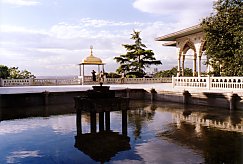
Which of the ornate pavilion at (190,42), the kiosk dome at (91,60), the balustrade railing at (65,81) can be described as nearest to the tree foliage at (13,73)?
the balustrade railing at (65,81)

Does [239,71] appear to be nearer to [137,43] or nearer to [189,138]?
[189,138]

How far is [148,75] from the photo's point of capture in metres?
37.0

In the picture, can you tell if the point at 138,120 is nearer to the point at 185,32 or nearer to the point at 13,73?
the point at 185,32

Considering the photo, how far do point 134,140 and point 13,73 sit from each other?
1001 inches

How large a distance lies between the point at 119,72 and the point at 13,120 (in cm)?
2304

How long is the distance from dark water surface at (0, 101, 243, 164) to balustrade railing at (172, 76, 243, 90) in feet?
8.62

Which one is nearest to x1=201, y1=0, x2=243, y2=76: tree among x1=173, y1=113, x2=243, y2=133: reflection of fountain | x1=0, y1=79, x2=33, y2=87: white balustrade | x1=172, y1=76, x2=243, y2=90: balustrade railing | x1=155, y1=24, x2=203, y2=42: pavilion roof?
x1=172, y1=76, x2=243, y2=90: balustrade railing

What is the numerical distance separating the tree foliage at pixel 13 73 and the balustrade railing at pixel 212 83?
1738 cm

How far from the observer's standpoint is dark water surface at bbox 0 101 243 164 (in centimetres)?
707

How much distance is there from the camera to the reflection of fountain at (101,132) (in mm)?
8070

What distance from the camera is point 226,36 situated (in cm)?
1770

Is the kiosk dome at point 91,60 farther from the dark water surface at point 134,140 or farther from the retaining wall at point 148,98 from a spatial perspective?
the dark water surface at point 134,140

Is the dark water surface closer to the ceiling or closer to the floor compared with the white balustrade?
closer to the floor

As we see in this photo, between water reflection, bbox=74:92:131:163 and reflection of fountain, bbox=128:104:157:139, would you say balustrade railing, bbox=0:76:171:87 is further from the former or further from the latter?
water reflection, bbox=74:92:131:163
